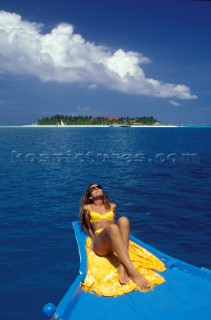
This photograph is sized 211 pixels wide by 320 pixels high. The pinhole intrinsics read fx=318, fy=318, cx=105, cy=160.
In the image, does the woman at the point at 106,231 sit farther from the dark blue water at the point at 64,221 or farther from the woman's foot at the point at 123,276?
the dark blue water at the point at 64,221

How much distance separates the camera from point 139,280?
21.0 feet

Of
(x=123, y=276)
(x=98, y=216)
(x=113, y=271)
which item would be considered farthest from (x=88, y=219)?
(x=123, y=276)

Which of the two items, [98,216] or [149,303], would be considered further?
[98,216]

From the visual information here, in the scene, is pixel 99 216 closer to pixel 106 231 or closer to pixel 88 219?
pixel 88 219

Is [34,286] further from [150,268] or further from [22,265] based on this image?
[150,268]

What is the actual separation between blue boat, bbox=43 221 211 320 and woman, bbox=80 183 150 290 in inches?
16.2

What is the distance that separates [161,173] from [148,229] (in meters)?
14.0

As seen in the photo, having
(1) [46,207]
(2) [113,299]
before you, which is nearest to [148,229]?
(1) [46,207]

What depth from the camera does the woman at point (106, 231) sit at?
6.50 metres

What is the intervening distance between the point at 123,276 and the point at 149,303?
2.73 ft

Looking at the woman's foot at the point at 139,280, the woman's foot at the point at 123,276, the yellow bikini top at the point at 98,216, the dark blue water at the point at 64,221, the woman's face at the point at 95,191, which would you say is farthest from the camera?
the dark blue water at the point at 64,221

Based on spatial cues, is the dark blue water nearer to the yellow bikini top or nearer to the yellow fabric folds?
the yellow fabric folds

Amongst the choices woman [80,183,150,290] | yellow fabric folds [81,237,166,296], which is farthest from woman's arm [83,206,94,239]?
yellow fabric folds [81,237,166,296]

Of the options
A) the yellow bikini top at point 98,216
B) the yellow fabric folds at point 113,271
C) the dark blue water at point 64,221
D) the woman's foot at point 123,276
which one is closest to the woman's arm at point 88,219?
the yellow bikini top at point 98,216
